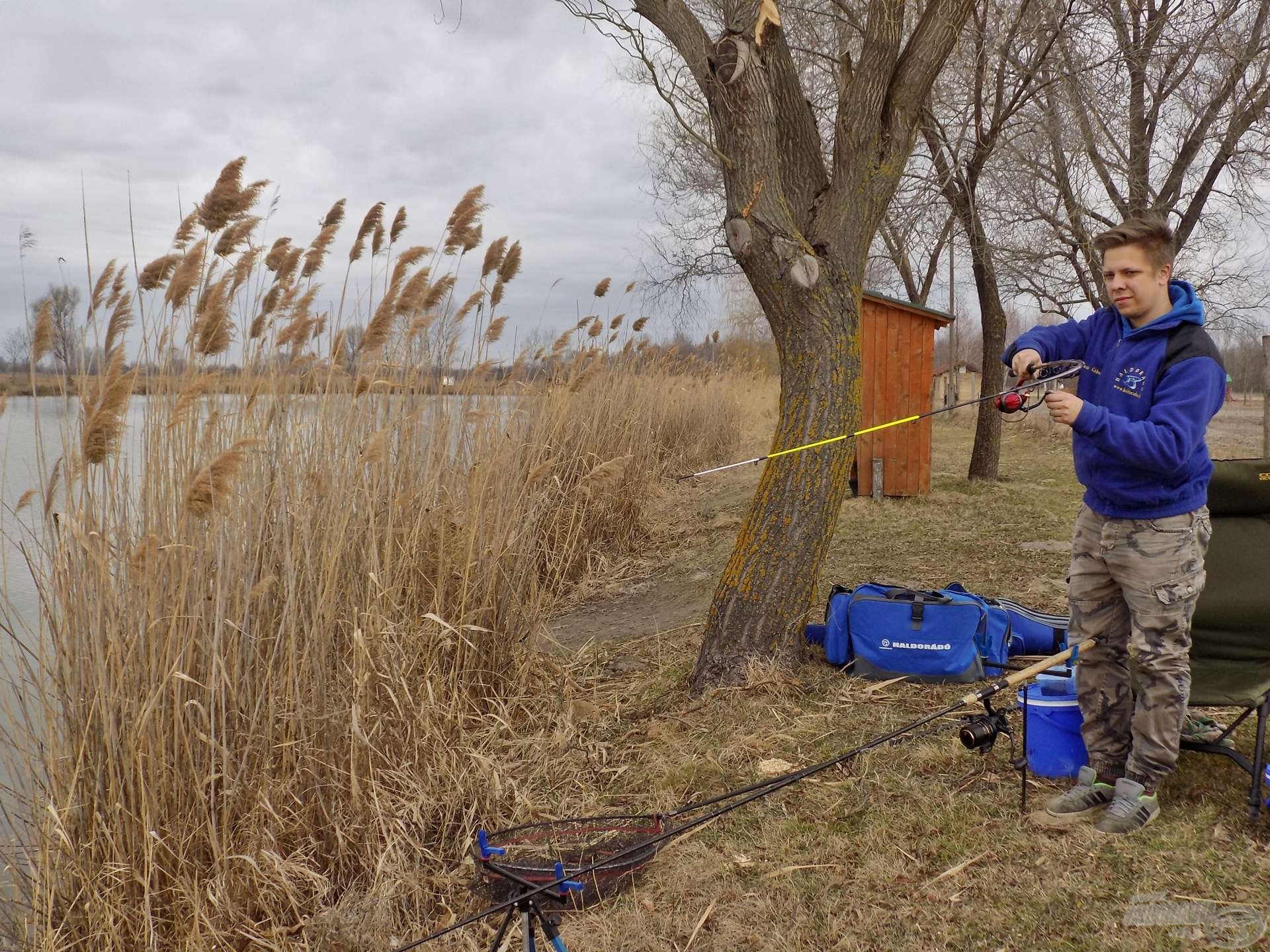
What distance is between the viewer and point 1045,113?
350 inches

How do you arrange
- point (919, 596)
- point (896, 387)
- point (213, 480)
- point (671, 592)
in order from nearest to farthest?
1. point (213, 480)
2. point (919, 596)
3. point (671, 592)
4. point (896, 387)

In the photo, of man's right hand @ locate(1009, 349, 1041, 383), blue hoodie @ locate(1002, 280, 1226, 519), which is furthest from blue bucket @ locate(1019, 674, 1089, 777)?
man's right hand @ locate(1009, 349, 1041, 383)

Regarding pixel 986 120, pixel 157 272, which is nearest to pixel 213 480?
pixel 157 272

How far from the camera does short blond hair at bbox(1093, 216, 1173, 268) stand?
2705 mm

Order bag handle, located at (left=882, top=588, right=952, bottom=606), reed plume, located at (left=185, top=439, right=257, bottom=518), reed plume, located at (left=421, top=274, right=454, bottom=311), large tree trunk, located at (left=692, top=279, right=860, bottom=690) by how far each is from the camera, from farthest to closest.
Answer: bag handle, located at (left=882, top=588, right=952, bottom=606)
large tree trunk, located at (left=692, top=279, right=860, bottom=690)
reed plume, located at (left=421, top=274, right=454, bottom=311)
reed plume, located at (left=185, top=439, right=257, bottom=518)

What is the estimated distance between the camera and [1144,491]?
2744 mm

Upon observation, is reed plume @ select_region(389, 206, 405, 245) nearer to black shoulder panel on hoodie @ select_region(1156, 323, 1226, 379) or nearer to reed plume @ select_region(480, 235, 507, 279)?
reed plume @ select_region(480, 235, 507, 279)

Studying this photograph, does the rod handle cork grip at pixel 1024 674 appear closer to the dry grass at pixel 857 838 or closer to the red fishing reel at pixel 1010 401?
the dry grass at pixel 857 838

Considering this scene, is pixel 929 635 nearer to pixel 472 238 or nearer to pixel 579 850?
pixel 579 850

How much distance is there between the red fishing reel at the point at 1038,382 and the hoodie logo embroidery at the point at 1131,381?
0.15 metres

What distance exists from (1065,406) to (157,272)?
2706mm

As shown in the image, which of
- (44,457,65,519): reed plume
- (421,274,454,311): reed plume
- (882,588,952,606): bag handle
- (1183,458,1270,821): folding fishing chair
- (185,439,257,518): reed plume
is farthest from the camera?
(882,588,952,606): bag handle

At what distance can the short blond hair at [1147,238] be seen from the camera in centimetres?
271

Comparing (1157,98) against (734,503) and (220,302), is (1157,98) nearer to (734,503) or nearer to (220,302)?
(734,503)
